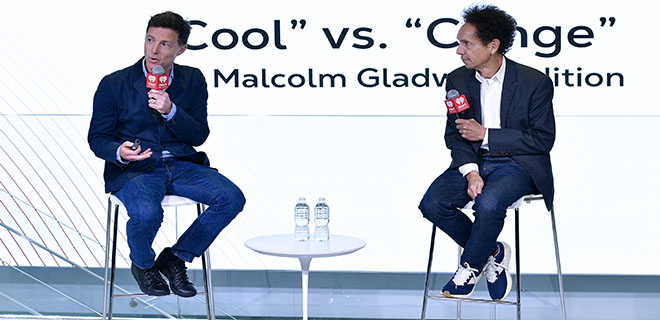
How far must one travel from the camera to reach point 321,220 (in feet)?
12.2

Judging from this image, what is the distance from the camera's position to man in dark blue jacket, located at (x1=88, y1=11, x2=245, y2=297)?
3189mm

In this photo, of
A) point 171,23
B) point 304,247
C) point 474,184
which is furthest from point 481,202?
point 171,23

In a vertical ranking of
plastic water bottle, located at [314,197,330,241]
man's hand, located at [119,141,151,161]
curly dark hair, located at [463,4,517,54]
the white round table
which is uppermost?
curly dark hair, located at [463,4,517,54]

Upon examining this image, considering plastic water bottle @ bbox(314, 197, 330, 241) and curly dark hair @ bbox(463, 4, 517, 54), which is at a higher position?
curly dark hair @ bbox(463, 4, 517, 54)

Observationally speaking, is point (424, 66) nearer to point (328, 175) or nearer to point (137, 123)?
point (328, 175)

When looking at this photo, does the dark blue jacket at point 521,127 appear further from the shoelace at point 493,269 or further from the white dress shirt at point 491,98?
the shoelace at point 493,269

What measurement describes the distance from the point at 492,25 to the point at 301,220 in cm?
111

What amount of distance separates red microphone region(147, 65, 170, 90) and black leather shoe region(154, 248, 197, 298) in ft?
2.04

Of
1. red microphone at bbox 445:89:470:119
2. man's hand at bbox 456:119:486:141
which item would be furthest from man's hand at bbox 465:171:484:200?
red microphone at bbox 445:89:470:119

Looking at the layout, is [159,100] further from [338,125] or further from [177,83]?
[338,125]

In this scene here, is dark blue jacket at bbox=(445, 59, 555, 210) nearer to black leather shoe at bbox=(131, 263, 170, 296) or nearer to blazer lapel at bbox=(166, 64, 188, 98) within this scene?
blazer lapel at bbox=(166, 64, 188, 98)

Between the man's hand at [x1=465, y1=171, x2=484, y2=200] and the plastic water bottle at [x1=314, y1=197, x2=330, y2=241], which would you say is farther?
the plastic water bottle at [x1=314, y1=197, x2=330, y2=241]

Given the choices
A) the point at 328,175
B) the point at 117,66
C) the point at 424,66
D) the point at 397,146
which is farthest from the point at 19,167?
the point at 424,66

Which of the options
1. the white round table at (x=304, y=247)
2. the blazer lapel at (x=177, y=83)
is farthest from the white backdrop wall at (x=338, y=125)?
the blazer lapel at (x=177, y=83)
